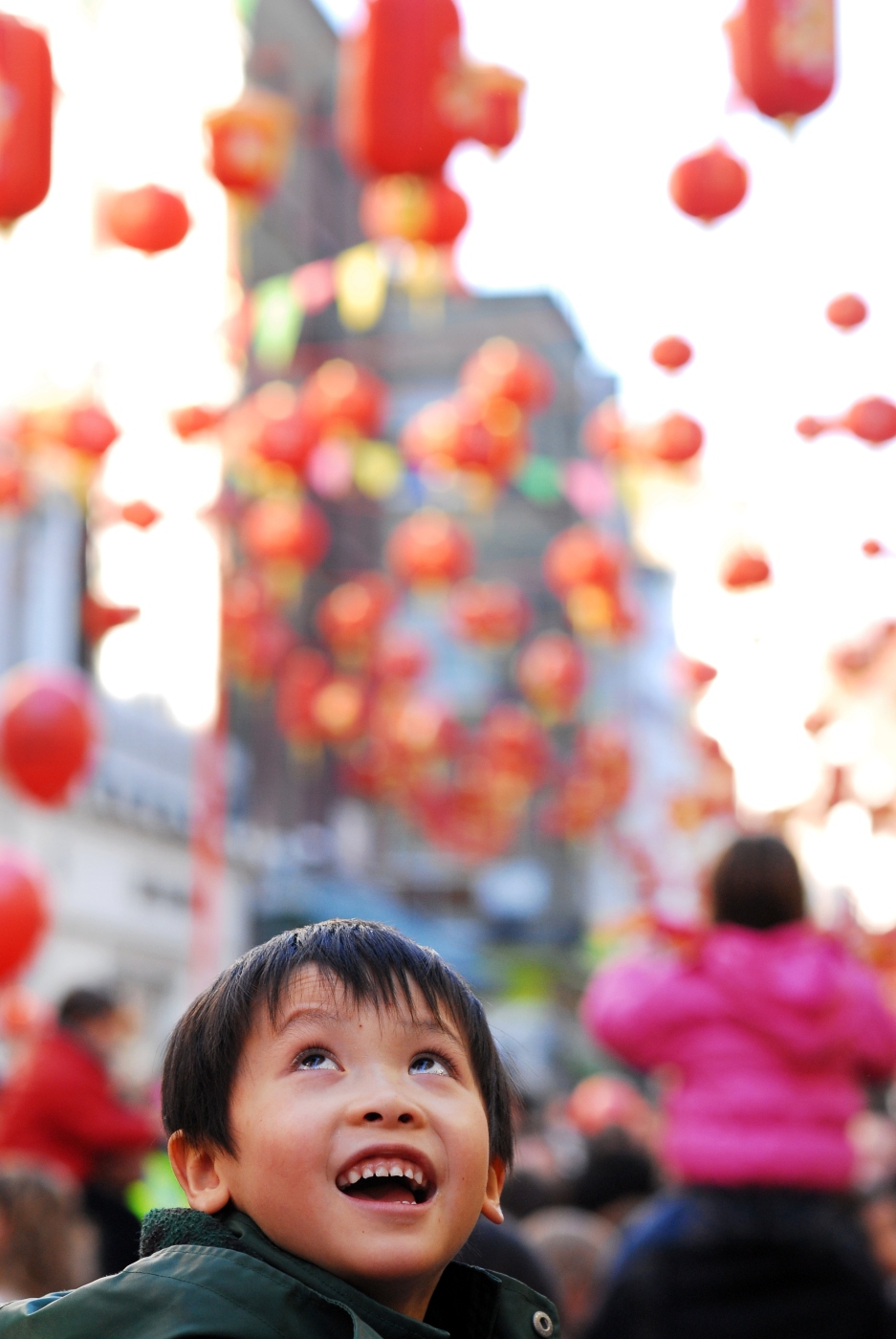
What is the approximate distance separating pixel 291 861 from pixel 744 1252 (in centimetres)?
2076

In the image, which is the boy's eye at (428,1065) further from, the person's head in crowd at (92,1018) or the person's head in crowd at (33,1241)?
the person's head in crowd at (92,1018)

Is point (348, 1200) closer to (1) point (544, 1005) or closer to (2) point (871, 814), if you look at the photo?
(2) point (871, 814)

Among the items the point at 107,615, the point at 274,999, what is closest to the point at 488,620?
the point at 107,615

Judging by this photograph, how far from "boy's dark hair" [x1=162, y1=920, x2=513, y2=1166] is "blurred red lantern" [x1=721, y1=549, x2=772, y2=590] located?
33.5ft

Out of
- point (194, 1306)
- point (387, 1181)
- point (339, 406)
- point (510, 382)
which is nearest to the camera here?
point (194, 1306)

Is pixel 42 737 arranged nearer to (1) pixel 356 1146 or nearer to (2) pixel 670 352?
(2) pixel 670 352

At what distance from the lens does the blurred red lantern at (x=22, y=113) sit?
5.99 meters

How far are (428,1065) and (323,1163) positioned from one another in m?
0.16

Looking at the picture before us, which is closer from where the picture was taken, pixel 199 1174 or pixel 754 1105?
pixel 199 1174

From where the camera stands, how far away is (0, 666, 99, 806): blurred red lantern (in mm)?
9328

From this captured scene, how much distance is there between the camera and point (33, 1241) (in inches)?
160

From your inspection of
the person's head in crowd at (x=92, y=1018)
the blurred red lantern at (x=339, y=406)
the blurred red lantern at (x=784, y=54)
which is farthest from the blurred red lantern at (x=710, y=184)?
the blurred red lantern at (x=339, y=406)

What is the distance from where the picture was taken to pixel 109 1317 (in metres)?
1.62

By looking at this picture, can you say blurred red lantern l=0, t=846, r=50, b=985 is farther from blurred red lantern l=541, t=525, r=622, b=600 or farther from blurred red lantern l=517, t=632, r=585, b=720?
blurred red lantern l=517, t=632, r=585, b=720
